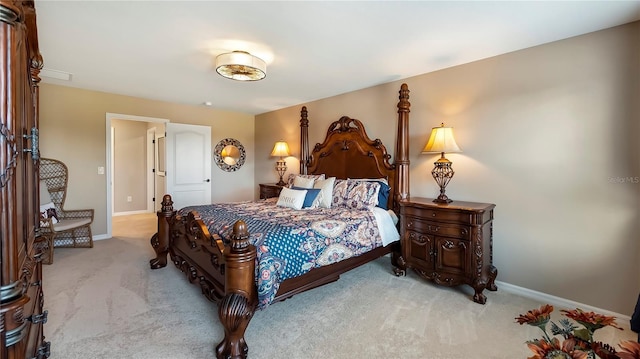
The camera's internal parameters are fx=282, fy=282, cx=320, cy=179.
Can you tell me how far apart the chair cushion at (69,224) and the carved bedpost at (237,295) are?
3.33 metres

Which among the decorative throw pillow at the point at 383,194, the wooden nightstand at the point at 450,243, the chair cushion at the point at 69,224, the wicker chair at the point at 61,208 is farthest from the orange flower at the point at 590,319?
the wicker chair at the point at 61,208

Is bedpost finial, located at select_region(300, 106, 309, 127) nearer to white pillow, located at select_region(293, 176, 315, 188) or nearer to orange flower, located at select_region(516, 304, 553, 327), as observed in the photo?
white pillow, located at select_region(293, 176, 315, 188)

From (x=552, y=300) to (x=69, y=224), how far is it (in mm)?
5749

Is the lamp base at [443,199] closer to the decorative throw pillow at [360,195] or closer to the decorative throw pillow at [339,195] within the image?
the decorative throw pillow at [360,195]

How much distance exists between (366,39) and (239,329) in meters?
2.53

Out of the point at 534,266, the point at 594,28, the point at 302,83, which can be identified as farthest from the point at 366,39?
the point at 534,266

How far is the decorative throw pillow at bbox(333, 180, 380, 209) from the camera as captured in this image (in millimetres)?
3314

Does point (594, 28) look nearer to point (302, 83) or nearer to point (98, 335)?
point (302, 83)

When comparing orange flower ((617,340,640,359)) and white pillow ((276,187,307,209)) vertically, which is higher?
white pillow ((276,187,307,209))

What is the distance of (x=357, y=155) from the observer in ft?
13.1

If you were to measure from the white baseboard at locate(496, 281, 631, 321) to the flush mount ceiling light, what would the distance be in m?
3.33

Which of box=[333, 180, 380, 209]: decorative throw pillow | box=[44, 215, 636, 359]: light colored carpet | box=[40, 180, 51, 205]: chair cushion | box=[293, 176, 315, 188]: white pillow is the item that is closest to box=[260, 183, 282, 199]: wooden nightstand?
box=[293, 176, 315, 188]: white pillow

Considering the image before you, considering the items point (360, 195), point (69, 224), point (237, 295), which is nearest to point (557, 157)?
point (360, 195)

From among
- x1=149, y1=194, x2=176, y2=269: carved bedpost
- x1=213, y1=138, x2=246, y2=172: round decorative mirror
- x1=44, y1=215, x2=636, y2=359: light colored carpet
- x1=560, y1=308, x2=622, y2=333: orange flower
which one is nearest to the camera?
x1=560, y1=308, x2=622, y2=333: orange flower
